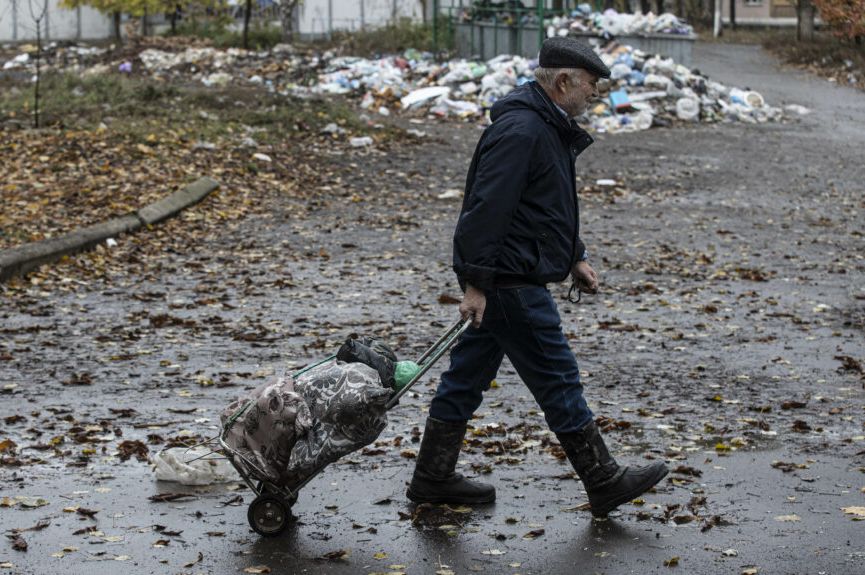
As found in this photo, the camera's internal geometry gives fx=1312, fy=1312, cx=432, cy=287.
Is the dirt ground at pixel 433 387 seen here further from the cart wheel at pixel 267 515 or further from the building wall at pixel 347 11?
the building wall at pixel 347 11

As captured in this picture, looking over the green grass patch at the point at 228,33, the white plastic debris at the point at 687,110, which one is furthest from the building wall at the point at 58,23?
the white plastic debris at the point at 687,110

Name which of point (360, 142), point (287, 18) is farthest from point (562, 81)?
point (287, 18)

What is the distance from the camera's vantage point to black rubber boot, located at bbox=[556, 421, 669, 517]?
5465mm

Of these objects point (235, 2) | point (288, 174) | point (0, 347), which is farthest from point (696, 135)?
point (235, 2)

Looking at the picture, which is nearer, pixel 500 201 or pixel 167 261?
pixel 500 201

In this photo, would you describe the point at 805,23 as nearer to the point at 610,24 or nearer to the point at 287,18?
the point at 610,24

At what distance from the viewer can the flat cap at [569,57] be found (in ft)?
17.4

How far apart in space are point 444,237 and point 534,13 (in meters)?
18.5

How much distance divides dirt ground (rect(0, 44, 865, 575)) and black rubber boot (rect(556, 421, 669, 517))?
0.11m

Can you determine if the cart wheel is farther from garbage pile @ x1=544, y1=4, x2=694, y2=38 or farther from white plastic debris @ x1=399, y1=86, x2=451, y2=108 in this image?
garbage pile @ x1=544, y1=4, x2=694, y2=38

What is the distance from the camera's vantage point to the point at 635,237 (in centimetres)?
1409

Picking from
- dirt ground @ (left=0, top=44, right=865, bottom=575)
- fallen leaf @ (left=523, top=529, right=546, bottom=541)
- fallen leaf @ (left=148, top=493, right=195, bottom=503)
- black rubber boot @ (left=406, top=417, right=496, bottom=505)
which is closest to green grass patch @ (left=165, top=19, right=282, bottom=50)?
dirt ground @ (left=0, top=44, right=865, bottom=575)

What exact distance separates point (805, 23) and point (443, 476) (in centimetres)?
4280

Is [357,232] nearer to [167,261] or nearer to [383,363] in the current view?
[167,261]
